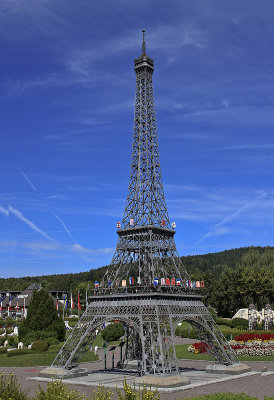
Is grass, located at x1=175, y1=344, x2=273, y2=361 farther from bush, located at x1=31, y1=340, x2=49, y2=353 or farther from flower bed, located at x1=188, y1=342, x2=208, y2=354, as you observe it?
bush, located at x1=31, y1=340, x2=49, y2=353

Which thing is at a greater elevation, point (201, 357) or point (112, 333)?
point (112, 333)

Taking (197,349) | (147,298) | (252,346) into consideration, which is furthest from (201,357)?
(147,298)

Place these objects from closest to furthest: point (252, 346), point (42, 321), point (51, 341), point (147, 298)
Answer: point (147, 298), point (252, 346), point (51, 341), point (42, 321)

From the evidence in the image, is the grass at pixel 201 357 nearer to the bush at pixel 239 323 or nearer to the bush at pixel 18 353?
the bush at pixel 18 353

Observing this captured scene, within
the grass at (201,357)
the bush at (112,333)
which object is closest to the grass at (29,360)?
the grass at (201,357)

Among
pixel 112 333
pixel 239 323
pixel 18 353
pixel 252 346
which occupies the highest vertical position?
pixel 239 323

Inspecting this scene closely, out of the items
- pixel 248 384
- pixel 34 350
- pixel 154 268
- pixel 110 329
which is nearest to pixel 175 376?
pixel 248 384

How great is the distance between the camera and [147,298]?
130 feet

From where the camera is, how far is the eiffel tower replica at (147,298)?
38750 millimetres

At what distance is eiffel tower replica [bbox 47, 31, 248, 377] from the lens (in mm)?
38750

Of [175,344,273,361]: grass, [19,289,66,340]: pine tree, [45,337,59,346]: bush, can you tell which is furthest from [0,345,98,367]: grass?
Result: [175,344,273,361]: grass

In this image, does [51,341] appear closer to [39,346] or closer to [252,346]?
[39,346]

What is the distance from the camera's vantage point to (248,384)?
35312mm

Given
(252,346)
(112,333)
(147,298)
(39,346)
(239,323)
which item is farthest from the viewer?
(239,323)
